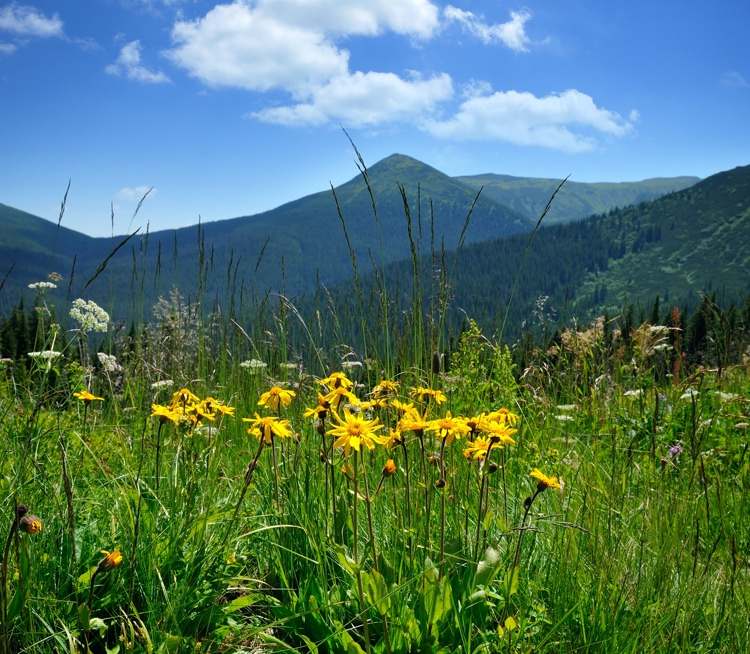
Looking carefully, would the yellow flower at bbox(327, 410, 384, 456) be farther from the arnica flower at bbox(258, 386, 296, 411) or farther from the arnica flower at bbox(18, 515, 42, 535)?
the arnica flower at bbox(18, 515, 42, 535)

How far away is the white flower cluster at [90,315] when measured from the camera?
387cm

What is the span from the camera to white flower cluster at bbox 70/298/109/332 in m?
3.87

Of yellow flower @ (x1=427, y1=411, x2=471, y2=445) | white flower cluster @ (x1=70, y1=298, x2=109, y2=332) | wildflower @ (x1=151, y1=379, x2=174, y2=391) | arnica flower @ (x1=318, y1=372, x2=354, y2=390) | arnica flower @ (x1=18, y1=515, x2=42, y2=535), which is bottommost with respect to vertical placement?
wildflower @ (x1=151, y1=379, x2=174, y2=391)

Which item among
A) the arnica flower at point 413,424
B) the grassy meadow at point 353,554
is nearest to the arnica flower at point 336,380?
the grassy meadow at point 353,554

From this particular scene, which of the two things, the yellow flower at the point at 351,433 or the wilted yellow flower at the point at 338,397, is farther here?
the wilted yellow flower at the point at 338,397

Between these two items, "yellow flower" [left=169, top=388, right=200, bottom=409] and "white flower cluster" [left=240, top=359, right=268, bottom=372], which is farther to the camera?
"white flower cluster" [left=240, top=359, right=268, bottom=372]

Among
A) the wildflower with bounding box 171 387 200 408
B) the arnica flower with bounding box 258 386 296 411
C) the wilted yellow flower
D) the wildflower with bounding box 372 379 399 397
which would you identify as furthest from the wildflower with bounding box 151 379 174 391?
the wilted yellow flower

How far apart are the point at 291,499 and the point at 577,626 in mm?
1082

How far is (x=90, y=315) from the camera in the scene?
394 centimetres

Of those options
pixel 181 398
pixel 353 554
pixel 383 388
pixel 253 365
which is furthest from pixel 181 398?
pixel 253 365

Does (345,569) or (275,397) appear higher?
(275,397)

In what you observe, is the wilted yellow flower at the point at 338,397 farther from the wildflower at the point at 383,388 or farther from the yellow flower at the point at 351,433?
the wildflower at the point at 383,388

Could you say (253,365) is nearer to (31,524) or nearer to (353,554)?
(353,554)

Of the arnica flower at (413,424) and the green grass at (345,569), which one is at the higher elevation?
the arnica flower at (413,424)
